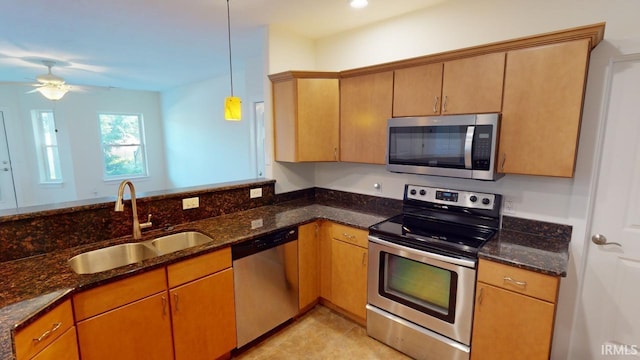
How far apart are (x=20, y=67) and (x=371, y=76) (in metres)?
5.18

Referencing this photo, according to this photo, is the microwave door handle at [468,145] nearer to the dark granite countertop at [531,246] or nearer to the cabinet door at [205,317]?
the dark granite countertop at [531,246]

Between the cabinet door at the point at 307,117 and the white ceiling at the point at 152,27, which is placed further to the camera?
the cabinet door at the point at 307,117

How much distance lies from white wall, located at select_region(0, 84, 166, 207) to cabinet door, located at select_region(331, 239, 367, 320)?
5823mm

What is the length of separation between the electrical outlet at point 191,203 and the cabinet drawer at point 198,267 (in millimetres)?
A: 641

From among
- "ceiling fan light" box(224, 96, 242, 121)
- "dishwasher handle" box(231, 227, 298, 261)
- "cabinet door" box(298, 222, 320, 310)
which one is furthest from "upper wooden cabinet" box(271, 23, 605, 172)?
"ceiling fan light" box(224, 96, 242, 121)

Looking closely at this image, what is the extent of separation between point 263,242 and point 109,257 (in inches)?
39.0

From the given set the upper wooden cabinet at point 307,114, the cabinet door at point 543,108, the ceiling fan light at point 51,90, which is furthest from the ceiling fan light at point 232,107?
the ceiling fan light at point 51,90

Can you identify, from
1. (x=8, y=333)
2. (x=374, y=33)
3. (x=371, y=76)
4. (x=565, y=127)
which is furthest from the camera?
(x=374, y=33)

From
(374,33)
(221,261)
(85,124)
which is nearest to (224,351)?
(221,261)

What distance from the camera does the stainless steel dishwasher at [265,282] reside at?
2.07 m

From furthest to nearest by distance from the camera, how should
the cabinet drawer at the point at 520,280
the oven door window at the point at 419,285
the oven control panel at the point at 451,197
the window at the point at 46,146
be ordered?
the window at the point at 46,146, the oven control panel at the point at 451,197, the oven door window at the point at 419,285, the cabinet drawer at the point at 520,280

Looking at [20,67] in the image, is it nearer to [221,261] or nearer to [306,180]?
[306,180]

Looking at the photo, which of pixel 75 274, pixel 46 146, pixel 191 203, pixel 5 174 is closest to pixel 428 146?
pixel 191 203

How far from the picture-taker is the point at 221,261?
6.34ft
